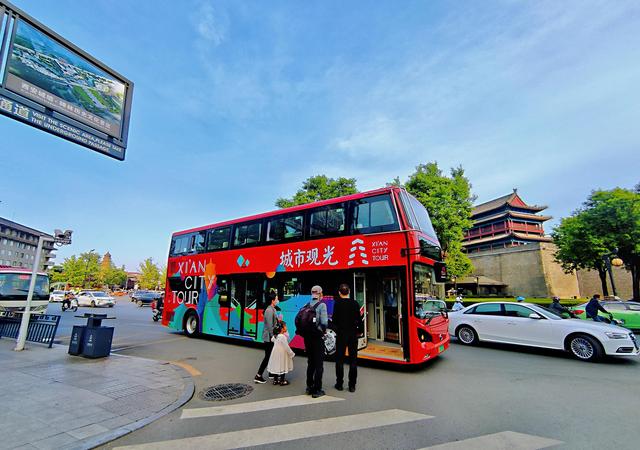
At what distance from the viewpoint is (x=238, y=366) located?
7730 millimetres

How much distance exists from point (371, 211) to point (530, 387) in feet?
15.7

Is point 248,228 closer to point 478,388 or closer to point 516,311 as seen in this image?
point 478,388

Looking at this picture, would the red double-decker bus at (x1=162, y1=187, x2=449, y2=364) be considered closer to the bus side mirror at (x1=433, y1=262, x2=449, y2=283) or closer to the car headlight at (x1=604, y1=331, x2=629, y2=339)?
the bus side mirror at (x1=433, y1=262, x2=449, y2=283)

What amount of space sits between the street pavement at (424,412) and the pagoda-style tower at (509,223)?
143 ft

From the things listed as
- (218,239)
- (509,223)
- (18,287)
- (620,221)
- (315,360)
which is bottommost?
(315,360)

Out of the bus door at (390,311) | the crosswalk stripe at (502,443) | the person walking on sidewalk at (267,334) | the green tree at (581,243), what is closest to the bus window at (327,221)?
the bus door at (390,311)

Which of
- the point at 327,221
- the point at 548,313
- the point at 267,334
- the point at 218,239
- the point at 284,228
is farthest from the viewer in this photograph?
the point at 218,239

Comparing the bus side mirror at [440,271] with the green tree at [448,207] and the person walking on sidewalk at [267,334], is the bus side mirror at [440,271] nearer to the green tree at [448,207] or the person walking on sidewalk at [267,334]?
the person walking on sidewalk at [267,334]

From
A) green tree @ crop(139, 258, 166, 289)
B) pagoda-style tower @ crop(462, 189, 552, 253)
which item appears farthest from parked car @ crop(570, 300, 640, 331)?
green tree @ crop(139, 258, 166, 289)

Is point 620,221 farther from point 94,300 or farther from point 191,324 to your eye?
point 94,300

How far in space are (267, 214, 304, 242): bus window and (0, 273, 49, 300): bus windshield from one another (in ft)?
45.0

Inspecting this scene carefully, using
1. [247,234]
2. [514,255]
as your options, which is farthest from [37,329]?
[514,255]

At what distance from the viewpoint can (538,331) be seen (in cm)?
894

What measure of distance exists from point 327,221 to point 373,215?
1.38 meters
